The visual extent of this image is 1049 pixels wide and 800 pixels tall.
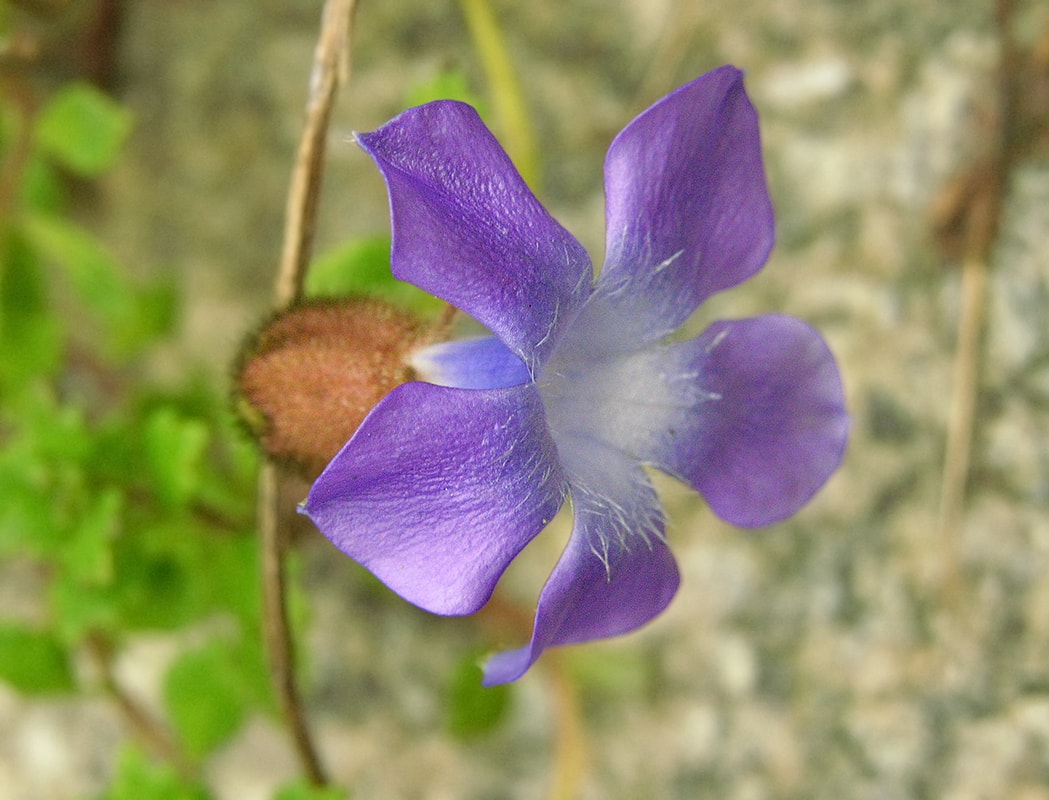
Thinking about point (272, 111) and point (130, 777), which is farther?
point (272, 111)

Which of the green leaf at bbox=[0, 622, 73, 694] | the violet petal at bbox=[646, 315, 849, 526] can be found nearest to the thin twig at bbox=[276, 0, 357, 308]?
the violet petal at bbox=[646, 315, 849, 526]

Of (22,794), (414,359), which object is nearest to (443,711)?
(22,794)

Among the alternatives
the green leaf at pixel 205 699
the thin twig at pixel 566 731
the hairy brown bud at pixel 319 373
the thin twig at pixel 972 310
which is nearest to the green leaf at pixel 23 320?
the green leaf at pixel 205 699

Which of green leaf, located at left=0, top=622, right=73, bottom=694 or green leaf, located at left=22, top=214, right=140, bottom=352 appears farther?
green leaf, located at left=22, top=214, right=140, bottom=352

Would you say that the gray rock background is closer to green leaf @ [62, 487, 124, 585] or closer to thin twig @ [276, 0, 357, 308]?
green leaf @ [62, 487, 124, 585]

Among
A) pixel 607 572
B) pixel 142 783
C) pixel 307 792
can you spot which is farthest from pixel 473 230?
pixel 142 783

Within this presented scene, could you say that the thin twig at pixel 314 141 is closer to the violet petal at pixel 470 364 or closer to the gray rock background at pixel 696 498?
the violet petal at pixel 470 364

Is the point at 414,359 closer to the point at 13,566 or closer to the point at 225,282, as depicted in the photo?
the point at 225,282
